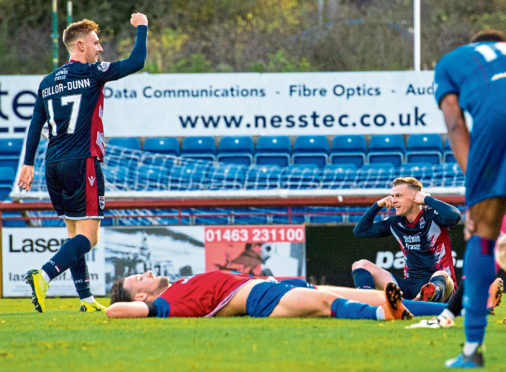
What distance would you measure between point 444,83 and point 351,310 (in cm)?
233

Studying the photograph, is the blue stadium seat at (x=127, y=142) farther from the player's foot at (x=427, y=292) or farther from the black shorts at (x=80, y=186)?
the player's foot at (x=427, y=292)

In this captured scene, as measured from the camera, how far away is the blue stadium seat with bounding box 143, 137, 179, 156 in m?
16.7

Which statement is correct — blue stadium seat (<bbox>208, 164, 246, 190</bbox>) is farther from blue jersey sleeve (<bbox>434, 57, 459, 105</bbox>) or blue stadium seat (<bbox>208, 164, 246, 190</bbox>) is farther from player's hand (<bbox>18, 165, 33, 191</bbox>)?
blue jersey sleeve (<bbox>434, 57, 459, 105</bbox>)

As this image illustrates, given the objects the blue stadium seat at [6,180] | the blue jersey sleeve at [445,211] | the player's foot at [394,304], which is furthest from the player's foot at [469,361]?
the blue stadium seat at [6,180]

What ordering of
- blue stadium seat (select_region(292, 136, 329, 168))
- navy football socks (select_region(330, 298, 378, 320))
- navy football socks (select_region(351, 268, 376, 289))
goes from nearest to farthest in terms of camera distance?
navy football socks (select_region(330, 298, 378, 320)) < navy football socks (select_region(351, 268, 376, 289)) < blue stadium seat (select_region(292, 136, 329, 168))

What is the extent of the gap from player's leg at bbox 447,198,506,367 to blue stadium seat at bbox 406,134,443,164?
12.3m

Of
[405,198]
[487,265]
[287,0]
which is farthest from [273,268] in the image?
[287,0]

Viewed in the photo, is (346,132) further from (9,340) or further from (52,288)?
(9,340)

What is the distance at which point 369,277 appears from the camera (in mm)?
7656

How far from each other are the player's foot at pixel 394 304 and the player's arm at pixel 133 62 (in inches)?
105

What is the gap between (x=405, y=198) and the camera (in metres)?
7.77

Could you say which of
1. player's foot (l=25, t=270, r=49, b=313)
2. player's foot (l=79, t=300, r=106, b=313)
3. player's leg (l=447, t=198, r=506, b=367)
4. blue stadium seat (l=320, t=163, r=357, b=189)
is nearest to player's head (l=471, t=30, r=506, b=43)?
player's leg (l=447, t=198, r=506, b=367)

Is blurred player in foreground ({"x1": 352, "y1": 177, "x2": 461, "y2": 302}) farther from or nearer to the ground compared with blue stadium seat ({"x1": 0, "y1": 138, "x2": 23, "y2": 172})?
nearer to the ground

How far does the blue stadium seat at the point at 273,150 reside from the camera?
1634cm
